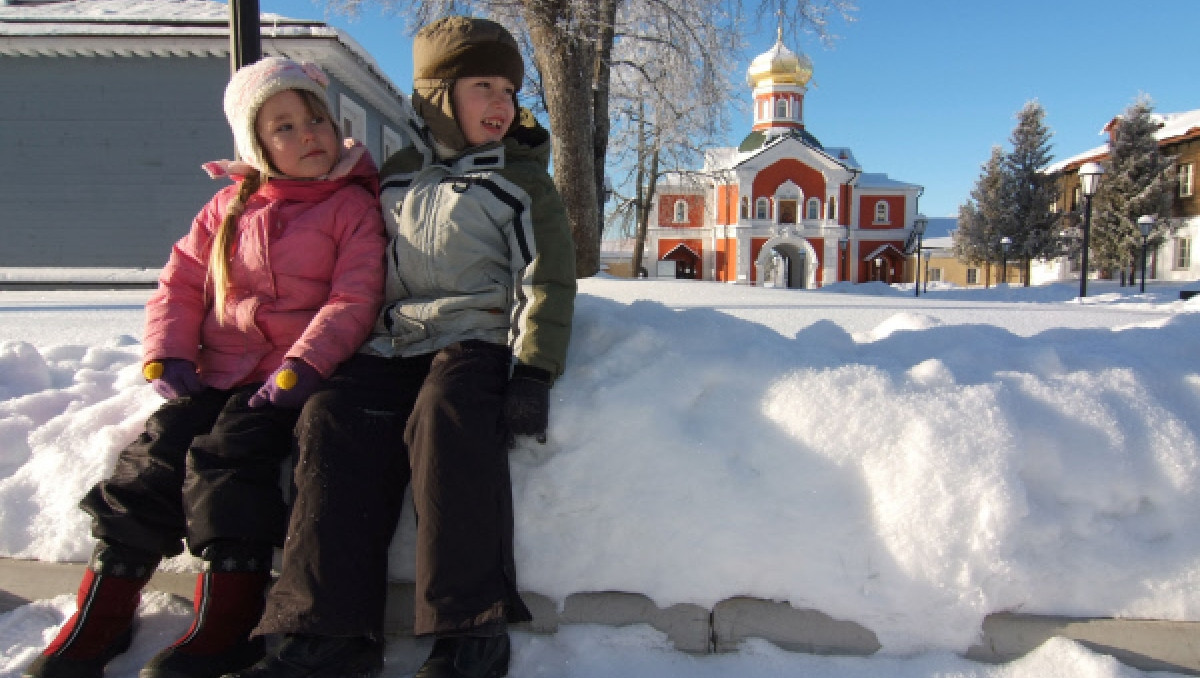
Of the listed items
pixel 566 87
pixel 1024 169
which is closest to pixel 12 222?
pixel 566 87

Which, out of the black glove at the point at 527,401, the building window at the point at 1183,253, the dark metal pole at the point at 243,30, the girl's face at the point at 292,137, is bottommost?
the black glove at the point at 527,401

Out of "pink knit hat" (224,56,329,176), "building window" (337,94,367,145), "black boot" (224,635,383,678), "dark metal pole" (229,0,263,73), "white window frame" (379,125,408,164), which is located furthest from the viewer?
"white window frame" (379,125,408,164)

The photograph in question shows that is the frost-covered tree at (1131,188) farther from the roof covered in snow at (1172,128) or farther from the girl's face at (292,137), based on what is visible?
the girl's face at (292,137)

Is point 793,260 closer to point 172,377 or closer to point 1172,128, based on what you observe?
point 1172,128

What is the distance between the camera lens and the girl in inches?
66.6

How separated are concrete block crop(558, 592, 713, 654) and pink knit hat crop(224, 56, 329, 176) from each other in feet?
5.16

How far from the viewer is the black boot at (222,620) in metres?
1.61

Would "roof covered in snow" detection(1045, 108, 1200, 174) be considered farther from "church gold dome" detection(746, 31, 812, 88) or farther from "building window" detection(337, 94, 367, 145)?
"building window" detection(337, 94, 367, 145)

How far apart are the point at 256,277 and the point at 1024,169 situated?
37.0m

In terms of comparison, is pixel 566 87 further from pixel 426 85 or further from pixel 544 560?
pixel 544 560

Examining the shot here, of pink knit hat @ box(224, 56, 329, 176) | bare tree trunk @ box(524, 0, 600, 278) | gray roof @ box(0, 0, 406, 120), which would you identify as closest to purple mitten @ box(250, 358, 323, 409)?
pink knit hat @ box(224, 56, 329, 176)

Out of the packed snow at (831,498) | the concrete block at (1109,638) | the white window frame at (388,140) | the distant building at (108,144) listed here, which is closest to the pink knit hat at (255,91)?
the packed snow at (831,498)

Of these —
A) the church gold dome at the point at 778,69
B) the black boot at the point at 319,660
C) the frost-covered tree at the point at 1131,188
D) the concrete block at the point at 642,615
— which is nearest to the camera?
the black boot at the point at 319,660

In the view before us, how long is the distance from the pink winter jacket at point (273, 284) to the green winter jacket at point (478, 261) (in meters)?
0.09
